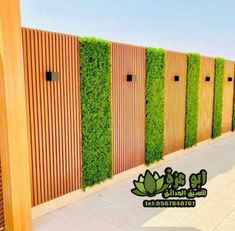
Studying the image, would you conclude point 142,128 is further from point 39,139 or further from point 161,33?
point 161,33

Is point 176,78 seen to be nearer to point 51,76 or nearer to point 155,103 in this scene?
point 155,103

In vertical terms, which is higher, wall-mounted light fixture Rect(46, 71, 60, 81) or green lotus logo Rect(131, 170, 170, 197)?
wall-mounted light fixture Rect(46, 71, 60, 81)

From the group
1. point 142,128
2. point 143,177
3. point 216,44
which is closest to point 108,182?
point 143,177

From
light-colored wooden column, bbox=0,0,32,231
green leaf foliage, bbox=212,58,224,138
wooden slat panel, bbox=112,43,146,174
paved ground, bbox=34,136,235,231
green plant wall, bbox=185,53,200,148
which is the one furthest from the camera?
green leaf foliage, bbox=212,58,224,138

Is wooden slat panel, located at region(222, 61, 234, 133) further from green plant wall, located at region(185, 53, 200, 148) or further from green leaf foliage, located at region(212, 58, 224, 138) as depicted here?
green plant wall, located at region(185, 53, 200, 148)

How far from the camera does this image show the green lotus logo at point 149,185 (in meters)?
6.53

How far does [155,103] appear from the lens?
8.33 metres

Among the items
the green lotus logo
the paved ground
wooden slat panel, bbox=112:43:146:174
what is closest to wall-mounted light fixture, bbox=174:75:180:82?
wooden slat panel, bbox=112:43:146:174

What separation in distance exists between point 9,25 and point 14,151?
1.82m

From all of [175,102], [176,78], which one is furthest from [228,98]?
[176,78]

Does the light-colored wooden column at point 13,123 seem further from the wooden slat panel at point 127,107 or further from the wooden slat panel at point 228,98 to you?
the wooden slat panel at point 228,98

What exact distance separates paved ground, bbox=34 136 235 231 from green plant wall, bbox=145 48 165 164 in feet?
4.66

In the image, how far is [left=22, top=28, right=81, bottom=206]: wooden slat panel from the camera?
16.6 feet

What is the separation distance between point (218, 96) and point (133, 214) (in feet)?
27.0
